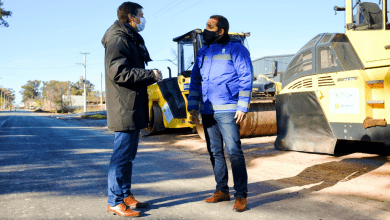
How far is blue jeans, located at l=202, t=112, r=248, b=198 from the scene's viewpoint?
3.55 metres

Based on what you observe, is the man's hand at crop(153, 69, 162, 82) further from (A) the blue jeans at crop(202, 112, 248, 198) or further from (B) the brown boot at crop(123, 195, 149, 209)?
(B) the brown boot at crop(123, 195, 149, 209)

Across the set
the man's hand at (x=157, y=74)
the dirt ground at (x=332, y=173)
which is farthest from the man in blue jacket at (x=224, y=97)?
the dirt ground at (x=332, y=173)

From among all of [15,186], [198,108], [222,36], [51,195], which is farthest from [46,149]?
[222,36]

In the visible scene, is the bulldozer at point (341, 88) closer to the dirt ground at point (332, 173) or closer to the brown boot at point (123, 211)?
the dirt ground at point (332, 173)

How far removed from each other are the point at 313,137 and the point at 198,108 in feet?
10.1

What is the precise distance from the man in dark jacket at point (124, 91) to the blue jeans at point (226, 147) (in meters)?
0.77

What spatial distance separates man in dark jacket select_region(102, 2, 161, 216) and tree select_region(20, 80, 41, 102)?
163325mm

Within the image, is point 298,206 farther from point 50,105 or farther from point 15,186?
point 50,105

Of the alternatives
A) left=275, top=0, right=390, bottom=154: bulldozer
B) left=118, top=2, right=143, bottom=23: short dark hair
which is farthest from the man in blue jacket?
left=275, top=0, right=390, bottom=154: bulldozer

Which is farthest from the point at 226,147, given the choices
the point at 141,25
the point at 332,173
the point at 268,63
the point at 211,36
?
the point at 268,63

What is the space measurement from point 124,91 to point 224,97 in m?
1.04

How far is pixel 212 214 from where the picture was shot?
11.0 ft

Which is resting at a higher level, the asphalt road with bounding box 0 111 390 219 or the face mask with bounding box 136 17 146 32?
the face mask with bounding box 136 17 146 32

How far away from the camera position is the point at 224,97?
3623mm
